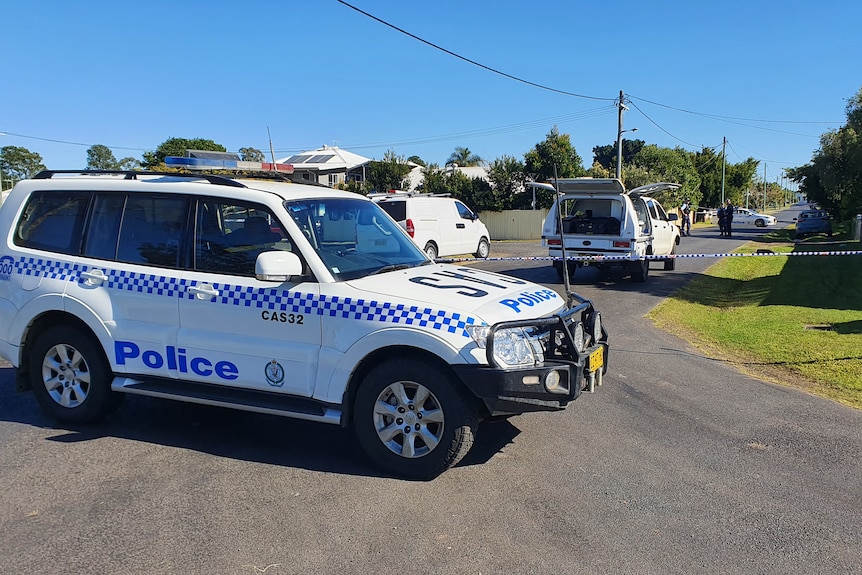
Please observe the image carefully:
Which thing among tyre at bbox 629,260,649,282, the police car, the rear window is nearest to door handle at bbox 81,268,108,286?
the police car

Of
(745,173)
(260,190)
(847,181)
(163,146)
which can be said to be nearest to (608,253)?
(260,190)

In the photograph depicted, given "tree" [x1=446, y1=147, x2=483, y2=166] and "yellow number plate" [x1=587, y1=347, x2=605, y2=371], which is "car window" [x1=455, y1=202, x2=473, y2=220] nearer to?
"yellow number plate" [x1=587, y1=347, x2=605, y2=371]

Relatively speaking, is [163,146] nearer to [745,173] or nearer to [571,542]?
[745,173]

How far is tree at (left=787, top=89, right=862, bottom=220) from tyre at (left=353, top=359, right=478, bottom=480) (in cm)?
2834

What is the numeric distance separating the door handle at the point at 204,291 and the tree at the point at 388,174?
3840 cm

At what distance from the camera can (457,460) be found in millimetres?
4422

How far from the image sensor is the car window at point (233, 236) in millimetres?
4984

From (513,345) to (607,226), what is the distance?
11.5 meters

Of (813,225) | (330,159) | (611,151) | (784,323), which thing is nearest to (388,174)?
(330,159)

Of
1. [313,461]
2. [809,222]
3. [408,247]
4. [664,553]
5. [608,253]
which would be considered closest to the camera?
[664,553]

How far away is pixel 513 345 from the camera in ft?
14.3

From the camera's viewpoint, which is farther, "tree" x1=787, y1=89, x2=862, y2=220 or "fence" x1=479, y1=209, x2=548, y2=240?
"fence" x1=479, y1=209, x2=548, y2=240

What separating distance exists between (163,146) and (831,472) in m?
72.3

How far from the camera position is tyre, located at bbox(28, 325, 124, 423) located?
5.39 meters
